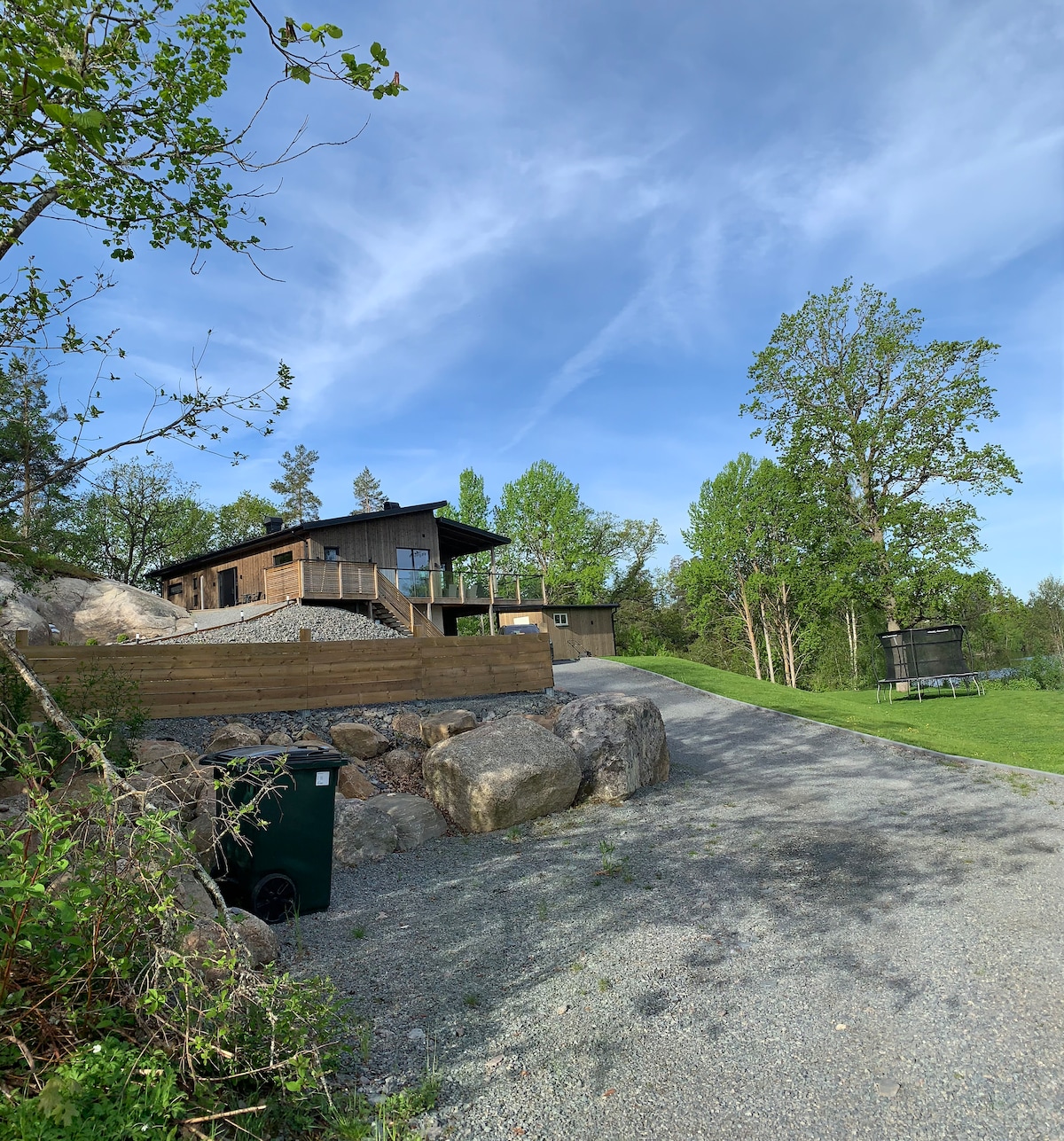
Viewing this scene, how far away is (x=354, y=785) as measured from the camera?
28.0ft

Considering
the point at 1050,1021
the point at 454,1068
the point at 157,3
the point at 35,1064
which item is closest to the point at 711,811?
Answer: the point at 1050,1021

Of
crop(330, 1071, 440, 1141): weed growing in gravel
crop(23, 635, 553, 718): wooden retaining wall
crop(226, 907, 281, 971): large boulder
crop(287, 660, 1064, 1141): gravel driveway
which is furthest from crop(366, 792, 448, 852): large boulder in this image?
crop(330, 1071, 440, 1141): weed growing in gravel

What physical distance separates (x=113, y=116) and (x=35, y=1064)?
545cm

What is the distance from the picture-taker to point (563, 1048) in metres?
3.58

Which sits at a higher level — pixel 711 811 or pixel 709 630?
pixel 709 630

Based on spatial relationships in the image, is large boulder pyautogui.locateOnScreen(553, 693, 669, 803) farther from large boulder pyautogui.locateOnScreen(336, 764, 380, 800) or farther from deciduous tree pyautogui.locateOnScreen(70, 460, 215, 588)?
deciduous tree pyautogui.locateOnScreen(70, 460, 215, 588)

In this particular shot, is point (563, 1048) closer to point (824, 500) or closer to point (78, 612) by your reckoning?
point (78, 612)

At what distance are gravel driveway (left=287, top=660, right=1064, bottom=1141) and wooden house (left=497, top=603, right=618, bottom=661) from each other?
87.6 feet

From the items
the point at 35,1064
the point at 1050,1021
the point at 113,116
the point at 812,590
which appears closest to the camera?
the point at 35,1064

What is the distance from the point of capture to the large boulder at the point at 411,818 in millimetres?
7551

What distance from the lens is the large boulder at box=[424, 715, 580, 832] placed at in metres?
7.95

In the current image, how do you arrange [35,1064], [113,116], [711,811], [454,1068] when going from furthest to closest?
[711,811], [113,116], [454,1068], [35,1064]

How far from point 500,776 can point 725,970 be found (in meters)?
3.95

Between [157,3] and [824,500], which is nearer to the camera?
[157,3]
